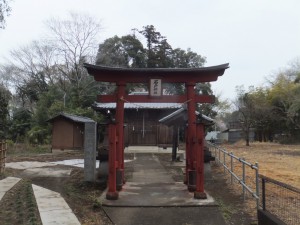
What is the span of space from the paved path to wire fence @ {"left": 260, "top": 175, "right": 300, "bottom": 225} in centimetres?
595

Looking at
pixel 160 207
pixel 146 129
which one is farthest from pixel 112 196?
pixel 146 129

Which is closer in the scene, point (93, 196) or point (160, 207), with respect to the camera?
point (160, 207)

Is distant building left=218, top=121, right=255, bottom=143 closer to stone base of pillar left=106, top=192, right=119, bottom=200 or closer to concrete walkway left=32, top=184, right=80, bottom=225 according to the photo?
stone base of pillar left=106, top=192, right=119, bottom=200

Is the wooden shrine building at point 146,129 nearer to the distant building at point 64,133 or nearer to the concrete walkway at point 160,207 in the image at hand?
the distant building at point 64,133

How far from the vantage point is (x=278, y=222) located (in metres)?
5.20

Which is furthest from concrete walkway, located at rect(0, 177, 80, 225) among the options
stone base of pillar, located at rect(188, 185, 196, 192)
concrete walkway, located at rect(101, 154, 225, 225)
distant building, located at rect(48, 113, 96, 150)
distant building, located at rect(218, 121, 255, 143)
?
distant building, located at rect(218, 121, 255, 143)

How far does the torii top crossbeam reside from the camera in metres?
9.11

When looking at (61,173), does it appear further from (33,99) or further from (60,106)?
(33,99)

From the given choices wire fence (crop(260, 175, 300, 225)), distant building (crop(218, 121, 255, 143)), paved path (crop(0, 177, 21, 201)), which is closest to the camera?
wire fence (crop(260, 175, 300, 225))

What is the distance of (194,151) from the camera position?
364 inches

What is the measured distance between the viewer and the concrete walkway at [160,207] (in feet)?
22.1

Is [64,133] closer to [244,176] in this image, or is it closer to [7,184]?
[7,184]

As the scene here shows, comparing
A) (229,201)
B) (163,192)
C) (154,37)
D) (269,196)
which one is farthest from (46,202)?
(154,37)

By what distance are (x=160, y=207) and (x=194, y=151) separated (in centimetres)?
217
